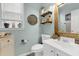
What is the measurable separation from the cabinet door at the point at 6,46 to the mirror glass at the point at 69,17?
3.00 ft

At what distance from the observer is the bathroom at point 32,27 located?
179 cm

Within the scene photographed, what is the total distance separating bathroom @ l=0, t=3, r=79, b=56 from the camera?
5.89 ft

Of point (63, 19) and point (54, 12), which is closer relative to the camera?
point (63, 19)

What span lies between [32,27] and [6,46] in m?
0.53

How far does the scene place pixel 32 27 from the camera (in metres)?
1.91

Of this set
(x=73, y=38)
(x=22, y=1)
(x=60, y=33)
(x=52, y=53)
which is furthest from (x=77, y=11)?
(x=22, y=1)

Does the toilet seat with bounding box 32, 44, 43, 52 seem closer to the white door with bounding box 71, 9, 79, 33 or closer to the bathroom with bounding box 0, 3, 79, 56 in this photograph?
the bathroom with bounding box 0, 3, 79, 56

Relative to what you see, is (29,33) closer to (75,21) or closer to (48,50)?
(48,50)

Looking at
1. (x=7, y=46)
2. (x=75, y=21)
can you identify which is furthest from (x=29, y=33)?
(x=75, y=21)

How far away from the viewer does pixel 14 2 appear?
5.98 feet

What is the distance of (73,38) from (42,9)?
687 mm

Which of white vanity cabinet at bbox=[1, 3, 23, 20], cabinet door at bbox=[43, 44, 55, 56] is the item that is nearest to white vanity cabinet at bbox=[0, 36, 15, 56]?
white vanity cabinet at bbox=[1, 3, 23, 20]

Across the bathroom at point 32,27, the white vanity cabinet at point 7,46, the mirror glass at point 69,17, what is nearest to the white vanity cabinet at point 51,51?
the bathroom at point 32,27

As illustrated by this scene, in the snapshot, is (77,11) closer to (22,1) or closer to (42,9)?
(42,9)
